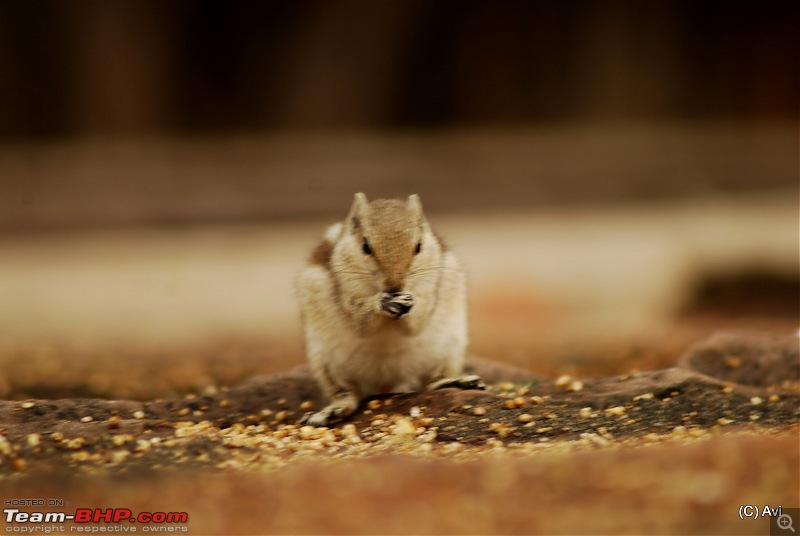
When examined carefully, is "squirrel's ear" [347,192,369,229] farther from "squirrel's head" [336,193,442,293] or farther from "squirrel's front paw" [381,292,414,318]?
"squirrel's front paw" [381,292,414,318]

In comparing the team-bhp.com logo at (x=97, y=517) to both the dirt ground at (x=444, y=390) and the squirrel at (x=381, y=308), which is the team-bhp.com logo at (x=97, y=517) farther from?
the squirrel at (x=381, y=308)

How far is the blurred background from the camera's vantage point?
944cm

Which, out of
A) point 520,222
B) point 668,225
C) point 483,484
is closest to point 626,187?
point 668,225

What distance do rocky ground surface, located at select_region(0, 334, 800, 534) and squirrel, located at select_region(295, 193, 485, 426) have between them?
17 centimetres

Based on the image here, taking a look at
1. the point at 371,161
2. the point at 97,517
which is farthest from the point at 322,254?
the point at 371,161

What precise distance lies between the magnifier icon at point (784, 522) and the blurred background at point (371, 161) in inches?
239

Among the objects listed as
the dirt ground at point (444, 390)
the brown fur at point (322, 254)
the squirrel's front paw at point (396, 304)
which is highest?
the brown fur at point (322, 254)

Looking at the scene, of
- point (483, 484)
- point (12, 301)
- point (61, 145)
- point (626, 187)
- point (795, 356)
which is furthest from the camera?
point (626, 187)

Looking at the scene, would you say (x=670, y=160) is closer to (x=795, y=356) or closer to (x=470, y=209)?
(x=470, y=209)

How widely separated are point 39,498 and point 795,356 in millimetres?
3816

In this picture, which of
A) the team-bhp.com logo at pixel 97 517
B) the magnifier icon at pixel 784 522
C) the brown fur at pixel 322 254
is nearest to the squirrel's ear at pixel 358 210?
the brown fur at pixel 322 254

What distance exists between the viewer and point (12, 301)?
30.0 ft

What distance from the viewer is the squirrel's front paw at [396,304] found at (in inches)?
156

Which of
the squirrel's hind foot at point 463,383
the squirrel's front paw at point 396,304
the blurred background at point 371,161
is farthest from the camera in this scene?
the blurred background at point 371,161
